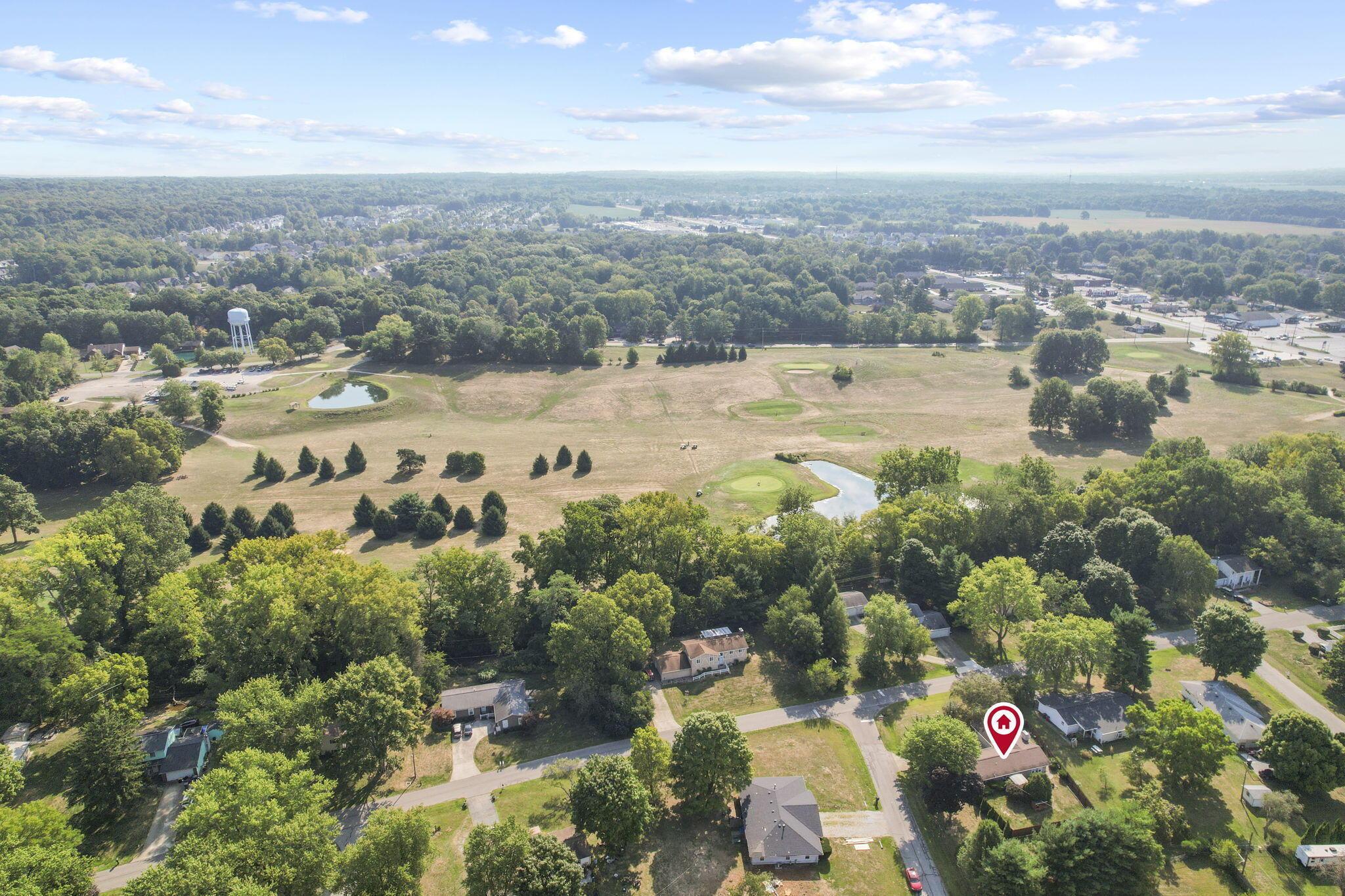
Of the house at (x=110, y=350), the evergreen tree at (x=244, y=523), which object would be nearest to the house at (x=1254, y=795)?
the evergreen tree at (x=244, y=523)

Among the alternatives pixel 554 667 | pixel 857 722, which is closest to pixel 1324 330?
pixel 857 722

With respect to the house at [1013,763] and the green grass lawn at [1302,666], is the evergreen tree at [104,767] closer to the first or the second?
the house at [1013,763]

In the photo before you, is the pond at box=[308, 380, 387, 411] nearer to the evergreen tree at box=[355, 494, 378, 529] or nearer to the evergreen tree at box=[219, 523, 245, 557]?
the evergreen tree at box=[355, 494, 378, 529]

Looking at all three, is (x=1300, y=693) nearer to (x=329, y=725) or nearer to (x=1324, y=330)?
(x=329, y=725)

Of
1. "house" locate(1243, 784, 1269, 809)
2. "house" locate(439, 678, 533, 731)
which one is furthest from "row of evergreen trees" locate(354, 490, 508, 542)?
"house" locate(1243, 784, 1269, 809)

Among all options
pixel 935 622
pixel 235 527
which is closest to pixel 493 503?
pixel 235 527
